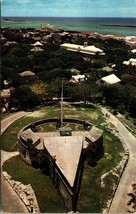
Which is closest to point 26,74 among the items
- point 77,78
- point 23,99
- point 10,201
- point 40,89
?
point 77,78

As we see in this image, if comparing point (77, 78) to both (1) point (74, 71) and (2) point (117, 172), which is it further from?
(2) point (117, 172)

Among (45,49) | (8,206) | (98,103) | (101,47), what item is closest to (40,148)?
Answer: (8,206)

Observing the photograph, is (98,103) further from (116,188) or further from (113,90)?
(116,188)

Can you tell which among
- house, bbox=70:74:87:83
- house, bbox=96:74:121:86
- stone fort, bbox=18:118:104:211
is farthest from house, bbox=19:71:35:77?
stone fort, bbox=18:118:104:211

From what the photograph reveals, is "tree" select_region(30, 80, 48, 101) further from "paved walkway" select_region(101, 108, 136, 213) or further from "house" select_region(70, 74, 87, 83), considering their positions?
"paved walkway" select_region(101, 108, 136, 213)

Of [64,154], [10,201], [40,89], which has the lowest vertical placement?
[10,201]

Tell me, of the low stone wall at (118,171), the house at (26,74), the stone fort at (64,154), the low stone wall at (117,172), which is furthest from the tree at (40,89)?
the low stone wall at (117,172)

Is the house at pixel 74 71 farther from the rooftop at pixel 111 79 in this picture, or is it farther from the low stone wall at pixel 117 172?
the low stone wall at pixel 117 172
